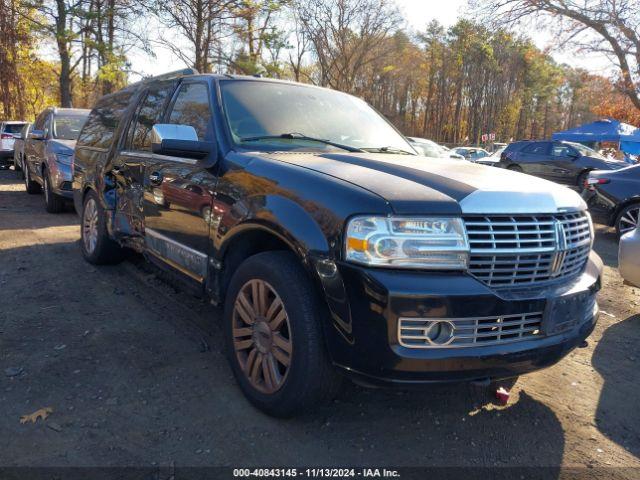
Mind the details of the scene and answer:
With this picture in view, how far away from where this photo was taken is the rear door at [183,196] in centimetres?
334

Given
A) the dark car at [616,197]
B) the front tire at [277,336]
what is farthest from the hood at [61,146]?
the dark car at [616,197]

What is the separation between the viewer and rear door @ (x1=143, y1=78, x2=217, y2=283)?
334 centimetres

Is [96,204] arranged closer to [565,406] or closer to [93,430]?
[93,430]

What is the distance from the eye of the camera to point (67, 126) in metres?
9.40

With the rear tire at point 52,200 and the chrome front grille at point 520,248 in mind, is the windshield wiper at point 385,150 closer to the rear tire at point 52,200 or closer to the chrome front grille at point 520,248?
the chrome front grille at point 520,248

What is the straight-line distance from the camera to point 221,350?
11.9 ft

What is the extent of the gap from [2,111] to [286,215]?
33.8 metres

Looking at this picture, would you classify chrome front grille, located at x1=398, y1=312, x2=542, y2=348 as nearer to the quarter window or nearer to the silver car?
the silver car

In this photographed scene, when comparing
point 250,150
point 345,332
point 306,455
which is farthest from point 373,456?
point 250,150

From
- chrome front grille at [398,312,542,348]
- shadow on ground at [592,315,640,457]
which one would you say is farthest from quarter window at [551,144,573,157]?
chrome front grille at [398,312,542,348]

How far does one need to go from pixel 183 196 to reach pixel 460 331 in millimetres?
2080

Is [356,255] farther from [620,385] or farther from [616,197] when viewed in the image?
[616,197]

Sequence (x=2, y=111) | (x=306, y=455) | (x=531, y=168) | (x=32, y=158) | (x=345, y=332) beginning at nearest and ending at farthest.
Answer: (x=345, y=332) → (x=306, y=455) → (x=32, y=158) → (x=531, y=168) → (x=2, y=111)

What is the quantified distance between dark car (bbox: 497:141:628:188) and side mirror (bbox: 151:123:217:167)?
44.2 ft
